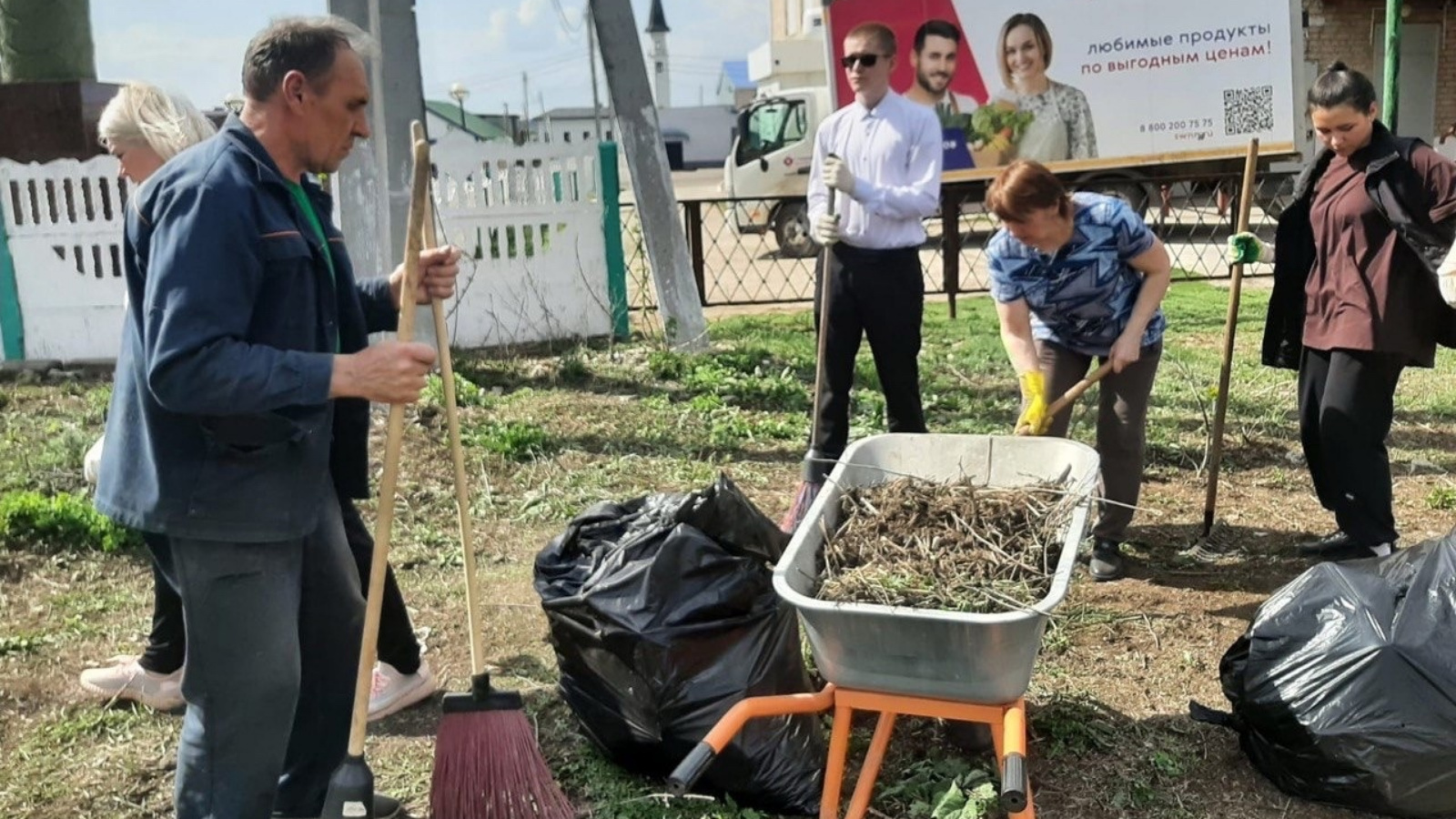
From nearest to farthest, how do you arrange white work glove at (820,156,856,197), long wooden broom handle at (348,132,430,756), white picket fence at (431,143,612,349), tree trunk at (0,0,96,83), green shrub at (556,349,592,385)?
1. long wooden broom handle at (348,132,430,756)
2. white work glove at (820,156,856,197)
3. green shrub at (556,349,592,385)
4. white picket fence at (431,143,612,349)
5. tree trunk at (0,0,96,83)

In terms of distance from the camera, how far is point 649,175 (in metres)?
7.79

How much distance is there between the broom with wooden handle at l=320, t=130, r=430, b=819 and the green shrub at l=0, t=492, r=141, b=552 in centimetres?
269

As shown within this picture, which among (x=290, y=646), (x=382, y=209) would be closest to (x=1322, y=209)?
(x=290, y=646)

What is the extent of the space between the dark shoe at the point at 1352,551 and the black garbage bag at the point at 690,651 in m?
2.28

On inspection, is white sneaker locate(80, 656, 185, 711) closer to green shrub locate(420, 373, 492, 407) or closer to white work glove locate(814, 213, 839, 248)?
white work glove locate(814, 213, 839, 248)

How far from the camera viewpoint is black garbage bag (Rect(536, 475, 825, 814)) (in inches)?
107

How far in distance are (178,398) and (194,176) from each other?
373 millimetres

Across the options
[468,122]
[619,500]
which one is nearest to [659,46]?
[468,122]

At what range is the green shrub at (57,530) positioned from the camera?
15.1 ft

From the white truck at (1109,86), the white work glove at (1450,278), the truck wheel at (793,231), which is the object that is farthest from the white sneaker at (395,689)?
the truck wheel at (793,231)

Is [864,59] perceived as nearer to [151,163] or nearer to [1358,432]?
[1358,432]

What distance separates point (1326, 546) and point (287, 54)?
3.83 m

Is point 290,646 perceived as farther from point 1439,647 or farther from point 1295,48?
point 1295,48

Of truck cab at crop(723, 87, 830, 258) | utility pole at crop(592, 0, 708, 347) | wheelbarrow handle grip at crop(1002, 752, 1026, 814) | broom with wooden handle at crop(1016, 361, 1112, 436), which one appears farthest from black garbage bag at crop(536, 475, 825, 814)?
truck cab at crop(723, 87, 830, 258)
